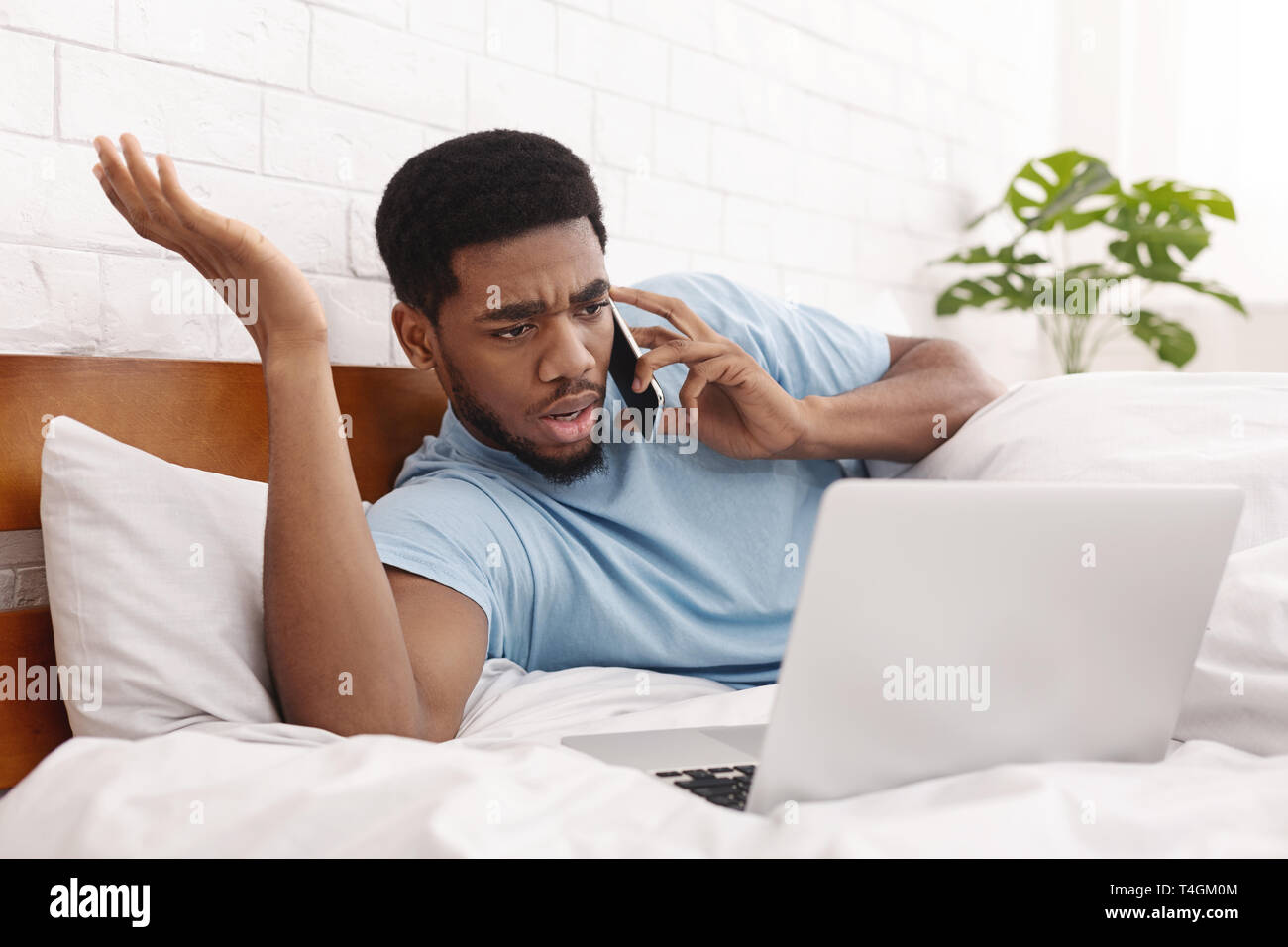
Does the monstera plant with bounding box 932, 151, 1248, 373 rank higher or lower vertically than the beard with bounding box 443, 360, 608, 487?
higher

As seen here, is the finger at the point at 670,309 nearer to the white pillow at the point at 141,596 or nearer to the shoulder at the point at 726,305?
the shoulder at the point at 726,305

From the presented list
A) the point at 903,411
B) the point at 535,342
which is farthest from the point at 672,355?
the point at 903,411

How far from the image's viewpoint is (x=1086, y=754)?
2.65 feet

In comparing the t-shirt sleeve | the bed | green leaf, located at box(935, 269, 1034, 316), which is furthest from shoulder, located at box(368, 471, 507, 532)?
green leaf, located at box(935, 269, 1034, 316)

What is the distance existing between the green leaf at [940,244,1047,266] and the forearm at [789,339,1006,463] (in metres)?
0.91

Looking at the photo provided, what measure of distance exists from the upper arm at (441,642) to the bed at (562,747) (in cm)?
3

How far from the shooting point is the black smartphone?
1.37 meters

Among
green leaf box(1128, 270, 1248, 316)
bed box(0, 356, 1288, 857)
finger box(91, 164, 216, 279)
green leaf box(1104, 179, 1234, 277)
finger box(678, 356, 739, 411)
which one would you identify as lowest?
bed box(0, 356, 1288, 857)

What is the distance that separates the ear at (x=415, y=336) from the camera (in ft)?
4.59

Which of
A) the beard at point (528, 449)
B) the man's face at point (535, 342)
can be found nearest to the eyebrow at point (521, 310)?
the man's face at point (535, 342)

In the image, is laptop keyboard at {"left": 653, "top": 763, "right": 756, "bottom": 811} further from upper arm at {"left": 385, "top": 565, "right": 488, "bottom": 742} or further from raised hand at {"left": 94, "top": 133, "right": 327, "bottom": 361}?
raised hand at {"left": 94, "top": 133, "right": 327, "bottom": 361}

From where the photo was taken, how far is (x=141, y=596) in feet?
3.37

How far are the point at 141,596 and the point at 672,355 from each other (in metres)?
0.62

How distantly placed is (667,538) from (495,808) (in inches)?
29.2
